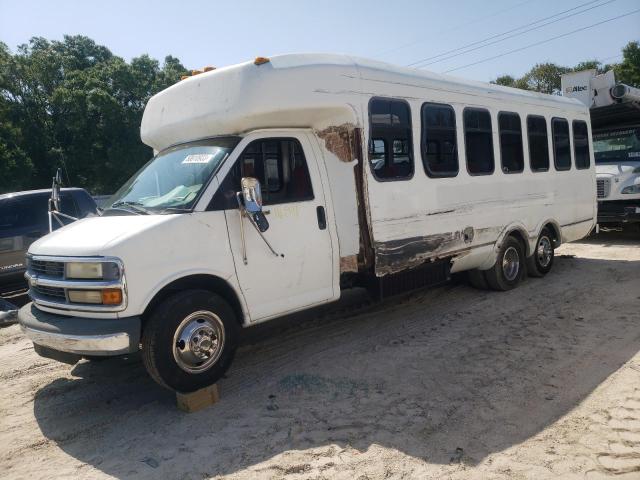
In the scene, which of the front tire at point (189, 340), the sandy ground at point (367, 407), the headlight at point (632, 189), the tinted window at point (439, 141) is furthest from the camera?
the headlight at point (632, 189)

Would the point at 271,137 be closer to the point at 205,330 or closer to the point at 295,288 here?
the point at 295,288

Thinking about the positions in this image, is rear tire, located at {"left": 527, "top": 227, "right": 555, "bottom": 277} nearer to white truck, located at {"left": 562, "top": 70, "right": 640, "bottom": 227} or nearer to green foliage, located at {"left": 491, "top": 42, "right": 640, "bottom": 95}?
white truck, located at {"left": 562, "top": 70, "right": 640, "bottom": 227}

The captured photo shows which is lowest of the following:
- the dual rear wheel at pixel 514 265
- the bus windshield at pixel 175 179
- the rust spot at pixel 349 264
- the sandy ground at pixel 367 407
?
the sandy ground at pixel 367 407

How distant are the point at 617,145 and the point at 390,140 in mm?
8647

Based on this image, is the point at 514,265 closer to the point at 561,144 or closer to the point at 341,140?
the point at 561,144

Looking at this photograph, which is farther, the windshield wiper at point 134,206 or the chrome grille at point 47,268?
the windshield wiper at point 134,206

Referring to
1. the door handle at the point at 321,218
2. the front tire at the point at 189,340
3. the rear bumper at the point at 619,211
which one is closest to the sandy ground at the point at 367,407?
the front tire at the point at 189,340

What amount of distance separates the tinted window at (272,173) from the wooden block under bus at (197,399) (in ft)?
5.11

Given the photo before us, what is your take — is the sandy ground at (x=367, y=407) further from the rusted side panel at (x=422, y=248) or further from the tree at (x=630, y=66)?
the tree at (x=630, y=66)

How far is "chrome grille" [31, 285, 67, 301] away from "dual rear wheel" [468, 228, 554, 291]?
5562 mm

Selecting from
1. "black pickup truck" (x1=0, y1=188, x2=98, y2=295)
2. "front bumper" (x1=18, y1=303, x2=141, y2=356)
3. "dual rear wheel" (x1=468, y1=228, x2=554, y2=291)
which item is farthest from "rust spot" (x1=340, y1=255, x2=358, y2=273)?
"black pickup truck" (x1=0, y1=188, x2=98, y2=295)

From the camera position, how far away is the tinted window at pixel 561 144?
27.1 ft

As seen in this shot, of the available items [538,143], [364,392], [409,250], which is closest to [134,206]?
[364,392]

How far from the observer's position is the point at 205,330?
4195mm
